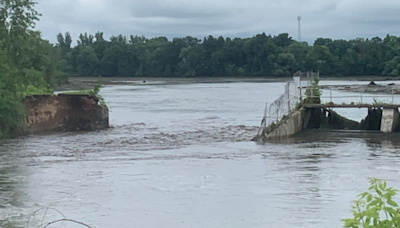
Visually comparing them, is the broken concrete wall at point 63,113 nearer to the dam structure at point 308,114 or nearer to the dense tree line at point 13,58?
the dense tree line at point 13,58

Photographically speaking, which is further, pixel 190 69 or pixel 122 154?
pixel 190 69

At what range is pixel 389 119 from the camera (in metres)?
34.2

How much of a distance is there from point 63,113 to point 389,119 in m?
17.7

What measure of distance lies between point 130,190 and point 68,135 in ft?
57.3

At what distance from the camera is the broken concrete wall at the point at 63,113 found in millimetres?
37656

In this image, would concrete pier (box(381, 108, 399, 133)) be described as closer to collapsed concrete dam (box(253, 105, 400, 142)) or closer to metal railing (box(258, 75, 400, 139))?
collapsed concrete dam (box(253, 105, 400, 142))

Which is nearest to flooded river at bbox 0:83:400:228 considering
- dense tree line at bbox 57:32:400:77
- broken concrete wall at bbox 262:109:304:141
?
broken concrete wall at bbox 262:109:304:141

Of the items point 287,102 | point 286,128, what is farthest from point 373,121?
point 286,128

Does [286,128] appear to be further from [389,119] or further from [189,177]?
[189,177]

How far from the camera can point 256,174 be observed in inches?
902

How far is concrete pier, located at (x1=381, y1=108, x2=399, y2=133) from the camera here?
34.1 m

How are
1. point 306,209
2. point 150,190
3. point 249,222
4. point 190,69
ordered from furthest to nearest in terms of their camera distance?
point 190,69 → point 150,190 → point 306,209 → point 249,222

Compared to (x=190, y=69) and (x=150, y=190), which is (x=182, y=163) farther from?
(x=190, y=69)

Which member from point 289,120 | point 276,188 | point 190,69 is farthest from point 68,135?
point 190,69
